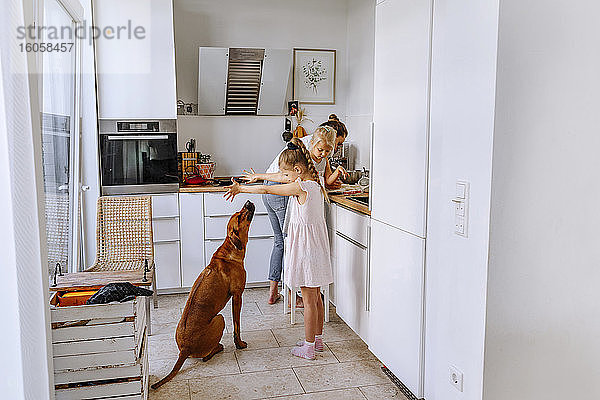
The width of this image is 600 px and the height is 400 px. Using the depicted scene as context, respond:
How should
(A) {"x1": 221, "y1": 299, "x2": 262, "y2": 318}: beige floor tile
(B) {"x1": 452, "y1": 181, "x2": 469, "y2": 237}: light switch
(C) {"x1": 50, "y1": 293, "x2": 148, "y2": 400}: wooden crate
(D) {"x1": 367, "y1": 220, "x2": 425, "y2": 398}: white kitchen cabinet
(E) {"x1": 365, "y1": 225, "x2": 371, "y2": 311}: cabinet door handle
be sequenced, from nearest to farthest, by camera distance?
(B) {"x1": 452, "y1": 181, "x2": 469, "y2": 237}: light switch → (C) {"x1": 50, "y1": 293, "x2": 148, "y2": 400}: wooden crate → (D) {"x1": 367, "y1": 220, "x2": 425, "y2": 398}: white kitchen cabinet → (E) {"x1": 365, "y1": 225, "x2": 371, "y2": 311}: cabinet door handle → (A) {"x1": 221, "y1": 299, "x2": 262, "y2": 318}: beige floor tile

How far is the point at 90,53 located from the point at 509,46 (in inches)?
133

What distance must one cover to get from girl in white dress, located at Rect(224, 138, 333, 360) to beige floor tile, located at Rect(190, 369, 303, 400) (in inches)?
12.3

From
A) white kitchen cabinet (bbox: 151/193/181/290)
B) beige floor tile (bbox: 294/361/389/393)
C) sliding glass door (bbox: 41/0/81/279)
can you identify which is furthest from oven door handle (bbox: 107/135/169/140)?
beige floor tile (bbox: 294/361/389/393)

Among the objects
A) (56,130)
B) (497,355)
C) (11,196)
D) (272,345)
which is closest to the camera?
(11,196)

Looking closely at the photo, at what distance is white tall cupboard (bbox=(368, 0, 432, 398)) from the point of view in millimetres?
2598

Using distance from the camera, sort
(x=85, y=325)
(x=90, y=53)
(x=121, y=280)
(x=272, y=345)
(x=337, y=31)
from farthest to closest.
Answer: (x=337, y=31)
(x=90, y=53)
(x=272, y=345)
(x=121, y=280)
(x=85, y=325)

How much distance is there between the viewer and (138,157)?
4.40 m

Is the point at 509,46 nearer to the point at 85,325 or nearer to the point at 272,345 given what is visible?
the point at 85,325

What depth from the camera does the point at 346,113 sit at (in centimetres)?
533

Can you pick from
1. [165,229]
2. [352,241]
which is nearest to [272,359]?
[352,241]

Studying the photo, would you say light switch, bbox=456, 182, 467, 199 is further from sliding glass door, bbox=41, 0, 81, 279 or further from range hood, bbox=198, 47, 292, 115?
range hood, bbox=198, 47, 292, 115

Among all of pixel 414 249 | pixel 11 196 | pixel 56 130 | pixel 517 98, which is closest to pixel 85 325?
pixel 11 196

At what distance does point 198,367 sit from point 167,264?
1437 mm

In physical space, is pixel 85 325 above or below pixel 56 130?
below
